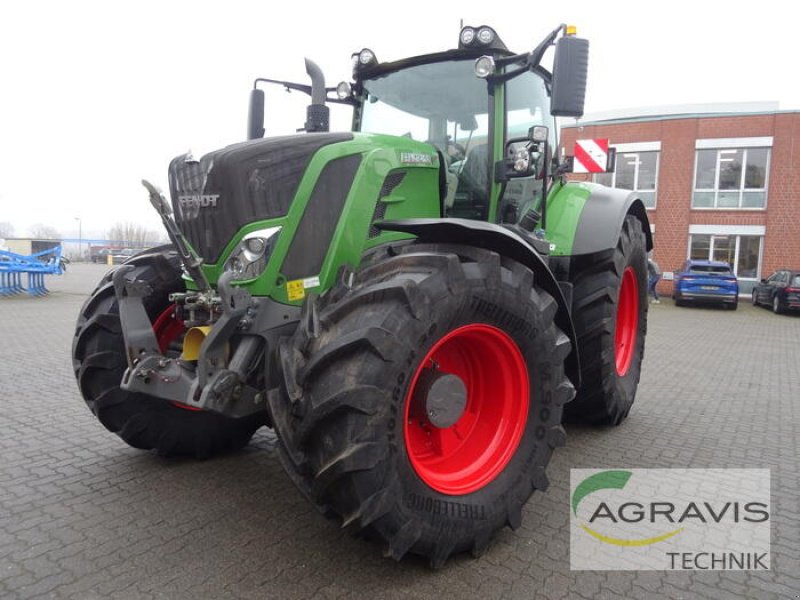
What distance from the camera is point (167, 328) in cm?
369

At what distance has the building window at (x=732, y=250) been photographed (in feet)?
68.3

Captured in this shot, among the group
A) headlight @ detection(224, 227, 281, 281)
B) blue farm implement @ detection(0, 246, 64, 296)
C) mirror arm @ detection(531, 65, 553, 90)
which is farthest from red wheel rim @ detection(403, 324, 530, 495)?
blue farm implement @ detection(0, 246, 64, 296)

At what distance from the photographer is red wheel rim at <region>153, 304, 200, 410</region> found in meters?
3.60

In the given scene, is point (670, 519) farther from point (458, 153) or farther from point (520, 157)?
point (458, 153)

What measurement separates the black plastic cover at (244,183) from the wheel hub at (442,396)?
1.05 metres

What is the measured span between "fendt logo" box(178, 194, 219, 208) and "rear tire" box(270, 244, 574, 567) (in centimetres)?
72

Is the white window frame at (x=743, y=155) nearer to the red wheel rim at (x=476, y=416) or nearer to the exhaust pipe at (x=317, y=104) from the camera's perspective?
the exhaust pipe at (x=317, y=104)

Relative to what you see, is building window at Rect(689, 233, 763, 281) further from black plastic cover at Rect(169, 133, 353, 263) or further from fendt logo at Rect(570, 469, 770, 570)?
black plastic cover at Rect(169, 133, 353, 263)

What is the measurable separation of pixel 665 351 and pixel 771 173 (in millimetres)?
14658

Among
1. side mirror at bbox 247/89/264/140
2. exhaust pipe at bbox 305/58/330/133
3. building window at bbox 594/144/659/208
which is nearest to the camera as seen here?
exhaust pipe at bbox 305/58/330/133

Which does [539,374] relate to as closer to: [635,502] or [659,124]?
[635,502]

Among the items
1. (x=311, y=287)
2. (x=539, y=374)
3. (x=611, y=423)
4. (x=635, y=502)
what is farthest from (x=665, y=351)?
(x=311, y=287)

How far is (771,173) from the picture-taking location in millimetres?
20109

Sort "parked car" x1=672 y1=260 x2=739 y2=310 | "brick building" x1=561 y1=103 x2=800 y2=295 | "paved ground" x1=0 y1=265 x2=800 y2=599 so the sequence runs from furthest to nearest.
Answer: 1. "brick building" x1=561 y1=103 x2=800 y2=295
2. "parked car" x1=672 y1=260 x2=739 y2=310
3. "paved ground" x1=0 y1=265 x2=800 y2=599
